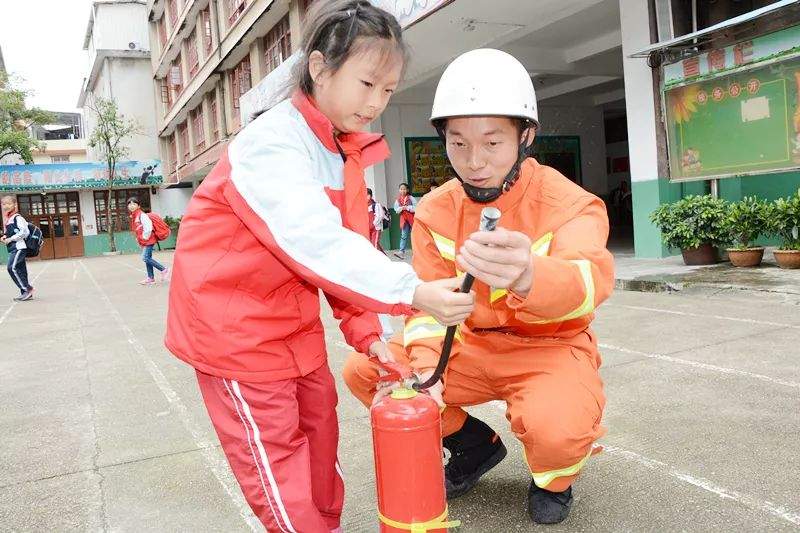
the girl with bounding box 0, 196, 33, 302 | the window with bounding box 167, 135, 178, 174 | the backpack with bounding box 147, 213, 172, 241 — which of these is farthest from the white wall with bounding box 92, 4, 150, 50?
the girl with bounding box 0, 196, 33, 302

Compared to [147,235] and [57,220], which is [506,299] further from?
[57,220]

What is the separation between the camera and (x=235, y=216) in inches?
73.9

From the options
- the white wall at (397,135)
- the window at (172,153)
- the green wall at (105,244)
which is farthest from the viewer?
the window at (172,153)

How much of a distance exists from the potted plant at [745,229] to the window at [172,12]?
2976cm

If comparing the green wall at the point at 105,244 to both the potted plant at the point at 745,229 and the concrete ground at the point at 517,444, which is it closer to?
the potted plant at the point at 745,229

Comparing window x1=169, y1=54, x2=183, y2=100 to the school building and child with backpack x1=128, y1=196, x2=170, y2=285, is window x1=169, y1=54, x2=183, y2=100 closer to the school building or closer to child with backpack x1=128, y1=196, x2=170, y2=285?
the school building

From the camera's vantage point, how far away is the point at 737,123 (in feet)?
28.5

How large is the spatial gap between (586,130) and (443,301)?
20306 millimetres

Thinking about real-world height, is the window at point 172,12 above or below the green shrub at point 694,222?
A: above

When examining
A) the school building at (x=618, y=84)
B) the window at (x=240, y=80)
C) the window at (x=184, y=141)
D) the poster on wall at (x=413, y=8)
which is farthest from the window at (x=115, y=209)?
the poster on wall at (x=413, y=8)

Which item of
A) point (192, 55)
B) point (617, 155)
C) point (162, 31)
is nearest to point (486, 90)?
point (617, 155)

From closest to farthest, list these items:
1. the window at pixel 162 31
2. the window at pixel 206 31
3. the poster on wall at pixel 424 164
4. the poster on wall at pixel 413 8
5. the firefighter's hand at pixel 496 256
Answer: the firefighter's hand at pixel 496 256, the poster on wall at pixel 413 8, the poster on wall at pixel 424 164, the window at pixel 206 31, the window at pixel 162 31

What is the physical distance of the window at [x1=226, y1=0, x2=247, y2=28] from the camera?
69.5 feet

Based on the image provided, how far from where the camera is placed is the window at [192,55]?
29.0 metres
